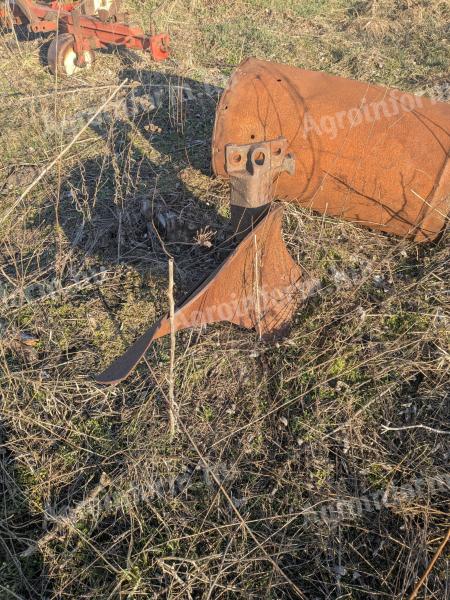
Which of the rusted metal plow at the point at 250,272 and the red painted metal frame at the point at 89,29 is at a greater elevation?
the red painted metal frame at the point at 89,29

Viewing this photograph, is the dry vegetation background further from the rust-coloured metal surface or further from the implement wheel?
the implement wheel

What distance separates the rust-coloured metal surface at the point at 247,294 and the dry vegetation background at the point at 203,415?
0.52 feet

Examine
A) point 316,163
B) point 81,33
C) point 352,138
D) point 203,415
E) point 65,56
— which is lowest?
point 203,415

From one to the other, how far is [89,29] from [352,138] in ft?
12.6

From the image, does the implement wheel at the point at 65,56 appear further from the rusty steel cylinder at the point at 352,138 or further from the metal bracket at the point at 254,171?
the metal bracket at the point at 254,171

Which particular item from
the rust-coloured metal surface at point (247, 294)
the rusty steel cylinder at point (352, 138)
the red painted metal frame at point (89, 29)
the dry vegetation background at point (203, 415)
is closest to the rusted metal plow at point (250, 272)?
the rust-coloured metal surface at point (247, 294)

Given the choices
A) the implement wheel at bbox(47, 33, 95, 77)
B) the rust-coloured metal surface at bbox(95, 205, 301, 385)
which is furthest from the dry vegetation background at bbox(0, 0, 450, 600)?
the implement wheel at bbox(47, 33, 95, 77)

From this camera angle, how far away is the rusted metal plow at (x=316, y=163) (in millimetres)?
2338

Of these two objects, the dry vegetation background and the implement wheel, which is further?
the implement wheel

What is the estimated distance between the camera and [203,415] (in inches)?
89.7

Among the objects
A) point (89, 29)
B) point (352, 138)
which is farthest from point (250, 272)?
point (89, 29)

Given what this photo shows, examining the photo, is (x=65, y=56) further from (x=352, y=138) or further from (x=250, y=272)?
(x=250, y=272)

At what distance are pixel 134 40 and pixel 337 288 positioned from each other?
382 centimetres

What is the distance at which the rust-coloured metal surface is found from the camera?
1981mm
